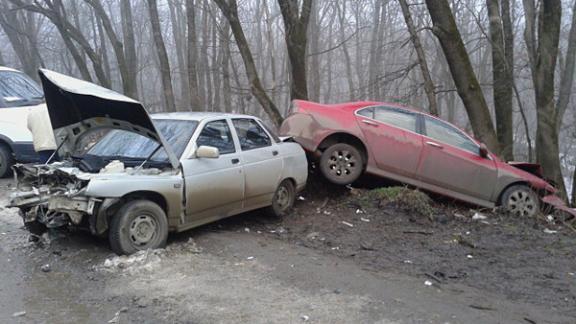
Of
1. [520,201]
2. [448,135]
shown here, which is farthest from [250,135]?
[520,201]

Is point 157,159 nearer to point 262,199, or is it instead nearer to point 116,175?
point 116,175

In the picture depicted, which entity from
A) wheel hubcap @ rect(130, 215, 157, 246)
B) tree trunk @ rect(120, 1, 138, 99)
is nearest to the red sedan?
wheel hubcap @ rect(130, 215, 157, 246)

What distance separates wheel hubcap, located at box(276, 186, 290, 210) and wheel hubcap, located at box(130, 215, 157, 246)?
2353mm

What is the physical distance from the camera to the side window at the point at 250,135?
7402 mm

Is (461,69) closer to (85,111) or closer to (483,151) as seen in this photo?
(483,151)

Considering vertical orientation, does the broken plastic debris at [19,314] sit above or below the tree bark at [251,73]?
below

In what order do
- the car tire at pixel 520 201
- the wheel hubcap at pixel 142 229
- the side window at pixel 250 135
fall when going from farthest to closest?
the car tire at pixel 520 201, the side window at pixel 250 135, the wheel hubcap at pixel 142 229

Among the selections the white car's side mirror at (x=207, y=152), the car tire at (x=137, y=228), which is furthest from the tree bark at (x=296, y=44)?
the car tire at (x=137, y=228)

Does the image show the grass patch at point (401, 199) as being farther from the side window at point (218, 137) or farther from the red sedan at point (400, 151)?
the side window at point (218, 137)

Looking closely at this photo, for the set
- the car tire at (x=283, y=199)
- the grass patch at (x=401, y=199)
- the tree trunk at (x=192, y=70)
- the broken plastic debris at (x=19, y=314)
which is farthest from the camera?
the tree trunk at (x=192, y=70)

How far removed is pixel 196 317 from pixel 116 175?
6.72 ft

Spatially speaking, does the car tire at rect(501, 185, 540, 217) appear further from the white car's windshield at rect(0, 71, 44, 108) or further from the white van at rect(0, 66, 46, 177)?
the white car's windshield at rect(0, 71, 44, 108)

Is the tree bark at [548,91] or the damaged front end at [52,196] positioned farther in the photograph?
the tree bark at [548,91]

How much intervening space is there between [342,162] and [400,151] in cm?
99
